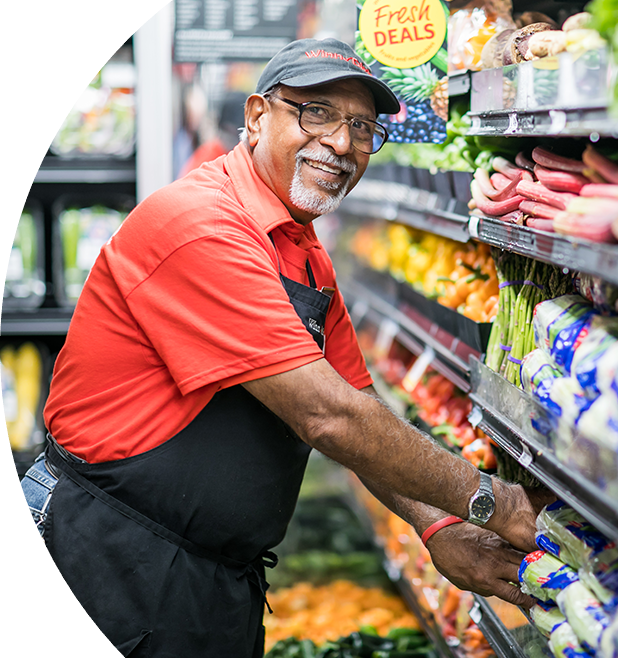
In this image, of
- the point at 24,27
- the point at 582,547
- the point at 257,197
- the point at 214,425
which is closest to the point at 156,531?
the point at 214,425

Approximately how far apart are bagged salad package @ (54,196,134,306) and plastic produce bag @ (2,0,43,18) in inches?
35.7

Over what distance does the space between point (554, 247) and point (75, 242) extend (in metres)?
2.96

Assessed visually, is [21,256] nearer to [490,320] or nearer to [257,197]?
[257,197]

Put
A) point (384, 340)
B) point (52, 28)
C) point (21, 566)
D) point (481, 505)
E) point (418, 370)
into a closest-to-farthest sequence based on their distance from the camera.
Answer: point (481, 505), point (21, 566), point (418, 370), point (52, 28), point (384, 340)

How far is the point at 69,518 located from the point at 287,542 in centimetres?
241

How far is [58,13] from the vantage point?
137 inches

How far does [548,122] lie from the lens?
1373 millimetres

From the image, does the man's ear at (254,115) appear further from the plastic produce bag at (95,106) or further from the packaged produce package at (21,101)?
the packaged produce package at (21,101)

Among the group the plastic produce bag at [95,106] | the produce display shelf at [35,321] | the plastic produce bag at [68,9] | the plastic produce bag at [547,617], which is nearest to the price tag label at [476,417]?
the plastic produce bag at [547,617]

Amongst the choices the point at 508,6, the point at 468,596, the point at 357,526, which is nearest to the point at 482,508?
the point at 468,596

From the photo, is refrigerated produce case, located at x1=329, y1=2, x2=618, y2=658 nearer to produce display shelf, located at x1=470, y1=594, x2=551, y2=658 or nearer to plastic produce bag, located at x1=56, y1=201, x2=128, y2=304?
produce display shelf, located at x1=470, y1=594, x2=551, y2=658

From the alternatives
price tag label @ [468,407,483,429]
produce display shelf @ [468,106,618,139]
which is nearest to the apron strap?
price tag label @ [468,407,483,429]

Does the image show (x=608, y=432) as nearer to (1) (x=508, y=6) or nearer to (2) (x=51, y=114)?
(1) (x=508, y=6)

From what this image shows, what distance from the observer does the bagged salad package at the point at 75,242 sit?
12.2 feet
